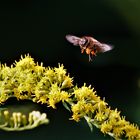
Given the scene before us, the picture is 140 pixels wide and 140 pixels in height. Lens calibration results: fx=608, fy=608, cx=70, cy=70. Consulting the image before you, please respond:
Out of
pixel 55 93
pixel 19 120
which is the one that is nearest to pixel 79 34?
pixel 55 93

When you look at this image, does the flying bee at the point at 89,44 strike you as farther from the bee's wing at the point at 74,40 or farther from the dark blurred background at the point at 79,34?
the dark blurred background at the point at 79,34

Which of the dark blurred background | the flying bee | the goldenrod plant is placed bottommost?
the goldenrod plant

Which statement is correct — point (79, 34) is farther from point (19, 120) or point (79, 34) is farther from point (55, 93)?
point (19, 120)

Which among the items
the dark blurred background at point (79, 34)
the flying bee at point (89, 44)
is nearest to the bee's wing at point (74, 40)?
Answer: the flying bee at point (89, 44)

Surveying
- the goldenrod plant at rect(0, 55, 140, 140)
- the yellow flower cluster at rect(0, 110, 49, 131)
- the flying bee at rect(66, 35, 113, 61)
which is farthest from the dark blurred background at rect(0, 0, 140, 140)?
the yellow flower cluster at rect(0, 110, 49, 131)

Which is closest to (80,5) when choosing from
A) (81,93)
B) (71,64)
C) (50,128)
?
(71,64)

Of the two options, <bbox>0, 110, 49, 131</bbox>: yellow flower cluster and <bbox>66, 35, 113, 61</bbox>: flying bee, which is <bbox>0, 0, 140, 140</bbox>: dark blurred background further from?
<bbox>0, 110, 49, 131</bbox>: yellow flower cluster

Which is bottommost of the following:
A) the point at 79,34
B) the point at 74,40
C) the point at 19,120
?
the point at 19,120

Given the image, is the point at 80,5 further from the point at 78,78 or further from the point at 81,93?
the point at 81,93
